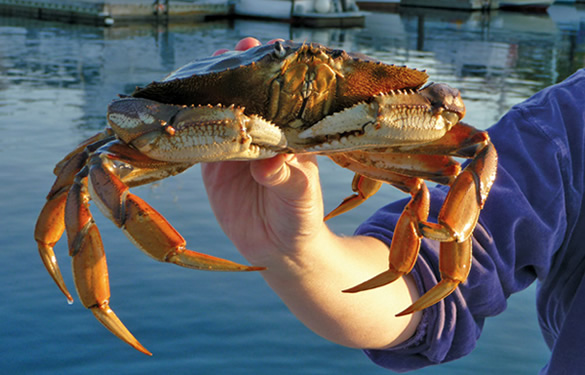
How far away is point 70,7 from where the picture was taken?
2239 cm

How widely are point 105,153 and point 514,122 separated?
4.43 feet

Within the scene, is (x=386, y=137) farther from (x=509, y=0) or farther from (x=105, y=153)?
(x=509, y=0)

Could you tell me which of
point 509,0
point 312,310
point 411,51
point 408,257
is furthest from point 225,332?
point 509,0

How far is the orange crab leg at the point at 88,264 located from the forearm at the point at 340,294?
0.47 meters

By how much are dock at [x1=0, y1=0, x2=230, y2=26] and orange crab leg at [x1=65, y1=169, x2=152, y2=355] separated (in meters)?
21.1

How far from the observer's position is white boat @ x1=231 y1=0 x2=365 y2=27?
84.6 ft

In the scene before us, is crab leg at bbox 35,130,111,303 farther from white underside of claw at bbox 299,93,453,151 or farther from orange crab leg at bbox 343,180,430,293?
orange crab leg at bbox 343,180,430,293

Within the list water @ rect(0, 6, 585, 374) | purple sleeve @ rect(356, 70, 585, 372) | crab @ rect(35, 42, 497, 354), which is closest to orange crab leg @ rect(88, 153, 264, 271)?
crab @ rect(35, 42, 497, 354)

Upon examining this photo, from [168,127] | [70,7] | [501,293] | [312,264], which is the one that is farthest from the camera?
[70,7]

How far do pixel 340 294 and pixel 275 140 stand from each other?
2.12ft

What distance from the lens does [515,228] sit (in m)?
2.14

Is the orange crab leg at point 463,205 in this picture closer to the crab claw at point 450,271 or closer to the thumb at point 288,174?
the crab claw at point 450,271

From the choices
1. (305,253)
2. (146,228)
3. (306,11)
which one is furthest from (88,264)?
(306,11)

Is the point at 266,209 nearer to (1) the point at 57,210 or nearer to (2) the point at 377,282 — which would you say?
(2) the point at 377,282
